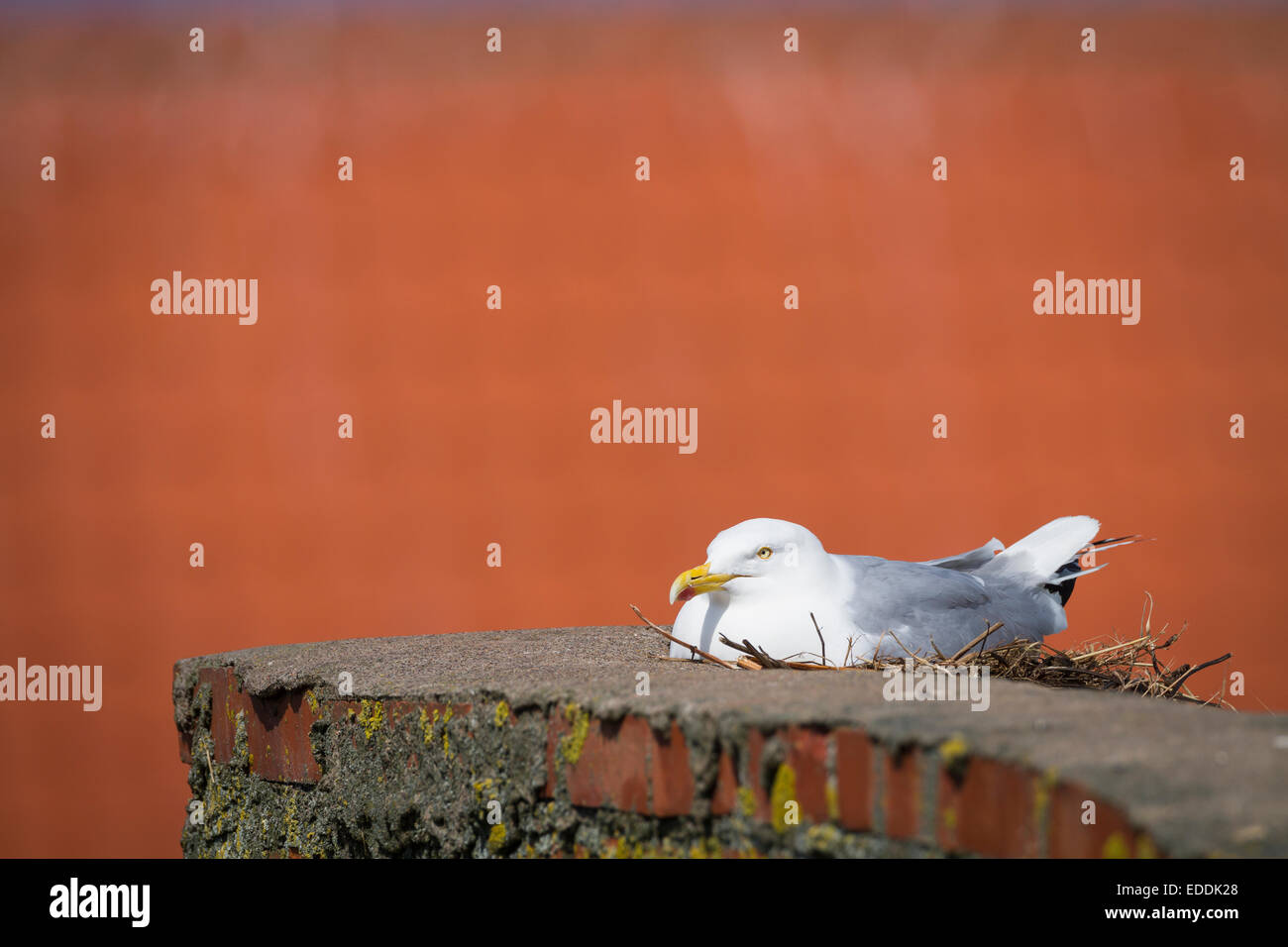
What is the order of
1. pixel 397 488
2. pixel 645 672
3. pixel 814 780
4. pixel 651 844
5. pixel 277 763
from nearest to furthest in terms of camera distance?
pixel 814 780 → pixel 651 844 → pixel 645 672 → pixel 277 763 → pixel 397 488

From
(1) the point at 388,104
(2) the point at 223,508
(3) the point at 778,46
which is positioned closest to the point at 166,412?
(2) the point at 223,508

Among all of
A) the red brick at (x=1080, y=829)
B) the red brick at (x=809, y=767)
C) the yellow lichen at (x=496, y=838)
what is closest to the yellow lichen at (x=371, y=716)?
the yellow lichen at (x=496, y=838)

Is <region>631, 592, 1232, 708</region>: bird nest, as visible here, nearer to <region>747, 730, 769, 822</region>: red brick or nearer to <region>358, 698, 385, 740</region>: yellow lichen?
<region>358, 698, 385, 740</region>: yellow lichen

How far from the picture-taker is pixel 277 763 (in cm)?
244

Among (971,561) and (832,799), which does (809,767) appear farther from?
(971,561)

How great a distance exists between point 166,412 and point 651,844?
179 inches

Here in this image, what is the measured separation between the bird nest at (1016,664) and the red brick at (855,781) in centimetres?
79

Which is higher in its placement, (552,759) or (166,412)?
(166,412)

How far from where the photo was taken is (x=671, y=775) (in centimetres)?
154

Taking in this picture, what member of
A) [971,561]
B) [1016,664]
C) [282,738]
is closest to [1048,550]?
[971,561]

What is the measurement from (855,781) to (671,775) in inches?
11.8

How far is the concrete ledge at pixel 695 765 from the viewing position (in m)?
1.12

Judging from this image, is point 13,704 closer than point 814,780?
No
